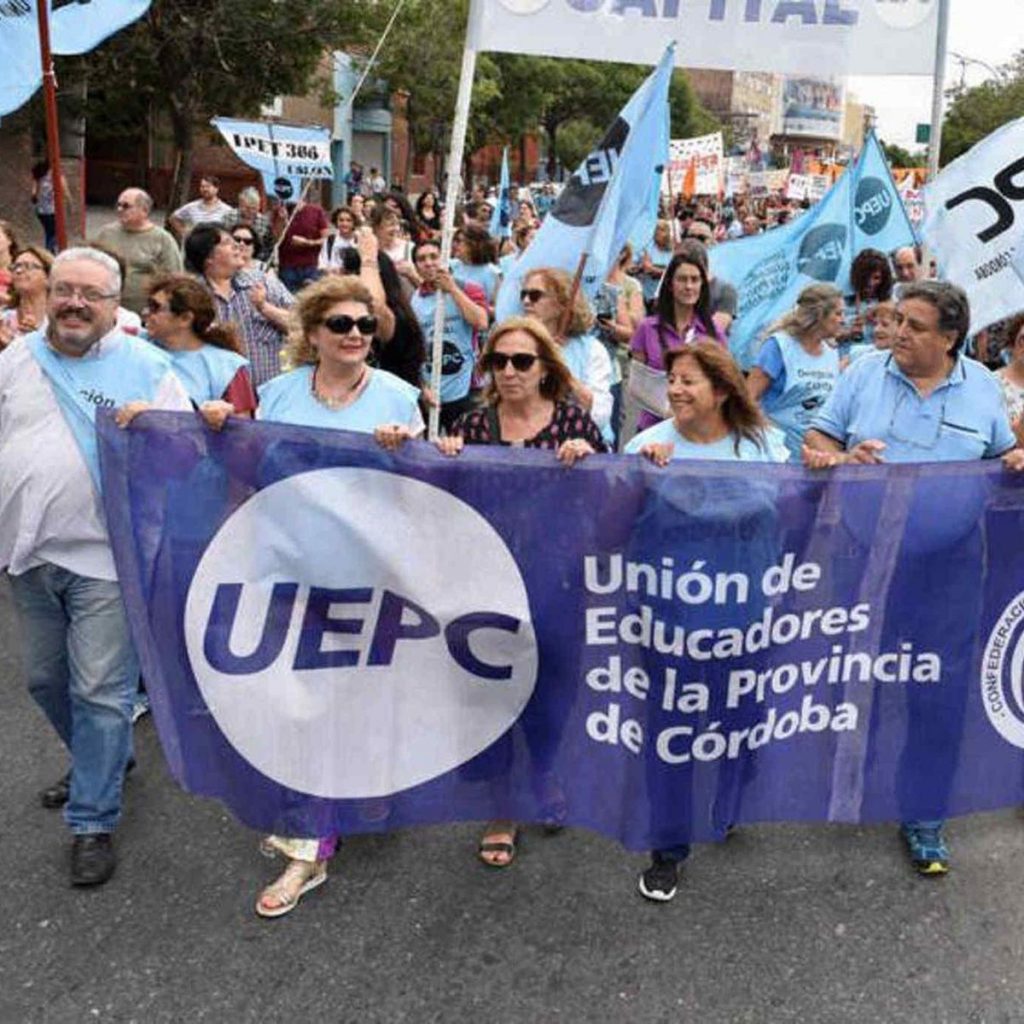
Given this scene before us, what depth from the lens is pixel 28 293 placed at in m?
5.04

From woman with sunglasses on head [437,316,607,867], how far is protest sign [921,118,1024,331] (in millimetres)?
1966

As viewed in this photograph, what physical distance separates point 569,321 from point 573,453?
2.06 meters

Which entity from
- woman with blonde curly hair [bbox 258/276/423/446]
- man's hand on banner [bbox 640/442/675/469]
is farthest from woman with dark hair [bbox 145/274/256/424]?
man's hand on banner [bbox 640/442/675/469]

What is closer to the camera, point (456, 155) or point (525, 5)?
point (525, 5)

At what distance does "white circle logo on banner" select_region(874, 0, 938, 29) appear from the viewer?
15.3 feet

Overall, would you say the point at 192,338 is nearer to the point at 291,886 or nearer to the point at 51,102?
the point at 291,886

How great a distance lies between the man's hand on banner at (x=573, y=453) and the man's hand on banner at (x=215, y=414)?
2.95ft

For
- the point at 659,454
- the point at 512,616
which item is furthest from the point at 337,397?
the point at 659,454

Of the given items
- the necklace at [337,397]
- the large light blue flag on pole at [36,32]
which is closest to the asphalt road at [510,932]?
the necklace at [337,397]

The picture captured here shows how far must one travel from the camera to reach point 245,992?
287 cm

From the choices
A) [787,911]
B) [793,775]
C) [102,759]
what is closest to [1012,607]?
[793,775]

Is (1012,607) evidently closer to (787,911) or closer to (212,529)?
(787,911)

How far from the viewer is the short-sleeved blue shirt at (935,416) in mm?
3547

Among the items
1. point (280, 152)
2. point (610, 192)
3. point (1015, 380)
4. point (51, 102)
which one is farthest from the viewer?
point (280, 152)
